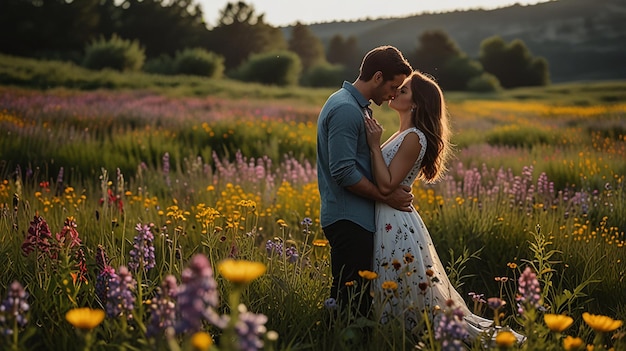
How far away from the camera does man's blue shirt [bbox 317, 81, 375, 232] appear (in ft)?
11.6

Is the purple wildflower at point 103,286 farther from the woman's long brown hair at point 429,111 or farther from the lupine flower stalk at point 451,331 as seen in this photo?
the woman's long brown hair at point 429,111

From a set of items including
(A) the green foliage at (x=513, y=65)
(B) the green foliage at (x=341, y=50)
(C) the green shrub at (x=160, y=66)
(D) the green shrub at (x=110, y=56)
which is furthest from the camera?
(B) the green foliage at (x=341, y=50)

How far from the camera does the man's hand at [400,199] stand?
3727 mm

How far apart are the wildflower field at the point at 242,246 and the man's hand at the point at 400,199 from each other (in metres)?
0.51

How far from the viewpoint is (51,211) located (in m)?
5.84

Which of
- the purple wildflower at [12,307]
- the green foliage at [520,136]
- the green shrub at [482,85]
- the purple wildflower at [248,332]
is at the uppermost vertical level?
the purple wildflower at [248,332]

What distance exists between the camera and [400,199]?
375 centimetres

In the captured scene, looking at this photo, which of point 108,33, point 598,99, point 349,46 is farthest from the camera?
point 349,46

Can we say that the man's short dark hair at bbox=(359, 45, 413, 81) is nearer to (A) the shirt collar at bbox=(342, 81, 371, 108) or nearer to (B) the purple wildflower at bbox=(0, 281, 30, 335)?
(A) the shirt collar at bbox=(342, 81, 371, 108)

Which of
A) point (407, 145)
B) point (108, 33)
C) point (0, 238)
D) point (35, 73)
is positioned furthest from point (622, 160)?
point (108, 33)

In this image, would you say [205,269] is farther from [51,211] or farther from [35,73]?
Answer: [35,73]

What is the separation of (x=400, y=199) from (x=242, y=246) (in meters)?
1.11

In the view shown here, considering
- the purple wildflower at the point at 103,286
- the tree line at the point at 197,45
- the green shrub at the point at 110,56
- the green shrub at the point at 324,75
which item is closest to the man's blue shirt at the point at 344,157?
the purple wildflower at the point at 103,286

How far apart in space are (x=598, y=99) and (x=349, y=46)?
3302 cm
